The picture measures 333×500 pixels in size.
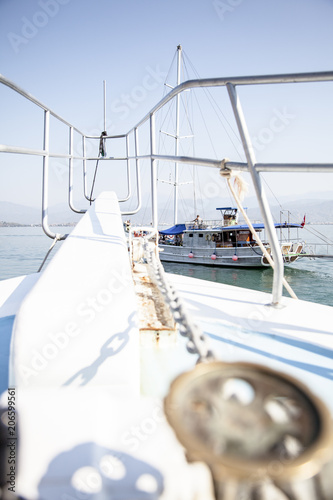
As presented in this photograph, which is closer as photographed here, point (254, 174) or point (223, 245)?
point (254, 174)

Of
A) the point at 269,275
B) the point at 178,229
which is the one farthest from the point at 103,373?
the point at 178,229

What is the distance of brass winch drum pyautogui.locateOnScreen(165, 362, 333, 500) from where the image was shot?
1.06 feet

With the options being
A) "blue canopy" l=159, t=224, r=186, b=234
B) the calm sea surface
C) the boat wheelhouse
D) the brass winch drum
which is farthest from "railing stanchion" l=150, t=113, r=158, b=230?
"blue canopy" l=159, t=224, r=186, b=234

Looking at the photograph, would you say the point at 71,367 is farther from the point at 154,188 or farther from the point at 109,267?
the point at 154,188

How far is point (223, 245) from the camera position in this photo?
790 inches

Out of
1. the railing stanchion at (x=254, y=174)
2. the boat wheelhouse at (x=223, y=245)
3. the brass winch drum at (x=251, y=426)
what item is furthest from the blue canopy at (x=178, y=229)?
the brass winch drum at (x=251, y=426)

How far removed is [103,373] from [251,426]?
725 mm

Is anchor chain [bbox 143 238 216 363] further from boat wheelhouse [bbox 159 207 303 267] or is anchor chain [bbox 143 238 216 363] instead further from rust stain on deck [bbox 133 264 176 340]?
boat wheelhouse [bbox 159 207 303 267]

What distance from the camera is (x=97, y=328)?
108 cm

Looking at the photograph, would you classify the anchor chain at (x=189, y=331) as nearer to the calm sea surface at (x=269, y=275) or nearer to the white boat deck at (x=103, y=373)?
the white boat deck at (x=103, y=373)

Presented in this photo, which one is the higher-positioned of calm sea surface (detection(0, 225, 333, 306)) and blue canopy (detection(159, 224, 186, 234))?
blue canopy (detection(159, 224, 186, 234))

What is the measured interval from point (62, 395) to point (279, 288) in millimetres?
1611

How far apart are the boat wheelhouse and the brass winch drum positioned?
17.5m

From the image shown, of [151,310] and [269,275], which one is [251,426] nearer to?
[151,310]
